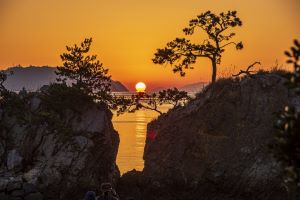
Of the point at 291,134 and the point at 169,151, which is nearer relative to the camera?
the point at 291,134

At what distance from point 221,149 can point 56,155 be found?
39.8 ft

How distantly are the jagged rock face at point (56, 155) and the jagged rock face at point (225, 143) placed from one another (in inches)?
163

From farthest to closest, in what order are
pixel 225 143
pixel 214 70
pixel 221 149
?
pixel 214 70
pixel 225 143
pixel 221 149

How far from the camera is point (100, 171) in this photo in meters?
38.9

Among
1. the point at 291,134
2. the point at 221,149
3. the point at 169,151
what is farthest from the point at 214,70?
the point at 291,134

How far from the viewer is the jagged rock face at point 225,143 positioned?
3484 centimetres

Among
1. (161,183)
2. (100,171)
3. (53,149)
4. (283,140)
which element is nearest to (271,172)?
(161,183)

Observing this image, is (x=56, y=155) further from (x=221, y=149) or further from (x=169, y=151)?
(x=221, y=149)

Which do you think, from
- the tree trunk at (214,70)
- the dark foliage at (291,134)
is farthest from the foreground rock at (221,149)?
the dark foliage at (291,134)

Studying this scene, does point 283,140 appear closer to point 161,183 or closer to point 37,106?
point 161,183

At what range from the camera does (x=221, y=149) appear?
3622 centimetres

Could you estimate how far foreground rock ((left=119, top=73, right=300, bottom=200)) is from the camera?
34875 millimetres

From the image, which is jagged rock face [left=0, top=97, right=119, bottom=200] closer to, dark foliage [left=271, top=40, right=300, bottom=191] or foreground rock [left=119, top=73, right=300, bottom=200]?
foreground rock [left=119, top=73, right=300, bottom=200]

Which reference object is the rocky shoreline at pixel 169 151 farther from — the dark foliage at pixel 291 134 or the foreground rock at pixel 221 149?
the dark foliage at pixel 291 134
